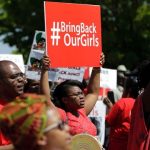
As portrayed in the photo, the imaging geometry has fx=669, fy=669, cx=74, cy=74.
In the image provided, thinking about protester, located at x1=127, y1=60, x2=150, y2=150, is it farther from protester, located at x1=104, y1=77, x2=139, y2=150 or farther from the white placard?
the white placard

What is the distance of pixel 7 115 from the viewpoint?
3.07 meters

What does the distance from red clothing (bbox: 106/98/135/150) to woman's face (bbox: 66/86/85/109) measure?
48.8 inches

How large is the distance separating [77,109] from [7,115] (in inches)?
109

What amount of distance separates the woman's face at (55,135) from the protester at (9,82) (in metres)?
1.89

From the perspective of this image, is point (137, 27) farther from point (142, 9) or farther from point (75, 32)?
point (75, 32)

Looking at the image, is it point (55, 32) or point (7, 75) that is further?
point (55, 32)

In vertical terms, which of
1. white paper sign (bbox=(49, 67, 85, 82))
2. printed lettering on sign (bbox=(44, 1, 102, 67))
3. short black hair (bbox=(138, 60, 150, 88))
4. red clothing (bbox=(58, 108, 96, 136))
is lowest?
red clothing (bbox=(58, 108, 96, 136))

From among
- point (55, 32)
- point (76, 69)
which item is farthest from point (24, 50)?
point (55, 32)

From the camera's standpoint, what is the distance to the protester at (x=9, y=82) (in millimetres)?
5052

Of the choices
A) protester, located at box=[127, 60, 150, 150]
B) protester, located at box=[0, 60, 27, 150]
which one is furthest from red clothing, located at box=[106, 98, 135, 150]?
protester, located at box=[127, 60, 150, 150]

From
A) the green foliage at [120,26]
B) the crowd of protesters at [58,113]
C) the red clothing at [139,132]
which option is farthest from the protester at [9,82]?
the green foliage at [120,26]

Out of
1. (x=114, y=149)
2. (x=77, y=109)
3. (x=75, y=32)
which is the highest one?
(x=75, y=32)

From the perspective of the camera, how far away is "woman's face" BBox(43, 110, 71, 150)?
3.11m

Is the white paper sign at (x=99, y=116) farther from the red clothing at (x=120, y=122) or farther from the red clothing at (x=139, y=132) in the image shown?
the red clothing at (x=139, y=132)
